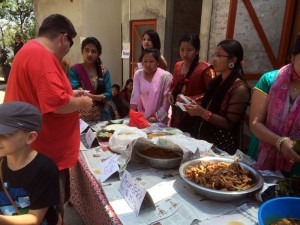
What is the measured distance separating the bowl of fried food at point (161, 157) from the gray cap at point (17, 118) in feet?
2.25

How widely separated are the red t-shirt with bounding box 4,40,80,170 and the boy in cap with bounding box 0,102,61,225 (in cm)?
31

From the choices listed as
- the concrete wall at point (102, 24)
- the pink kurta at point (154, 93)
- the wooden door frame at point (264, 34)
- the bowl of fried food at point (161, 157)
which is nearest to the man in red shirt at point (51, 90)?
the bowl of fried food at point (161, 157)

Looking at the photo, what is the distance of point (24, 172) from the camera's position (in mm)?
1130

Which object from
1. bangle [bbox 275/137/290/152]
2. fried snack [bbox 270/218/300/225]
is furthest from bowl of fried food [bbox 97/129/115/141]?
fried snack [bbox 270/218/300/225]

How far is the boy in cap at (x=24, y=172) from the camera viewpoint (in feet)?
3.53

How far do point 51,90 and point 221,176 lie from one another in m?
1.02

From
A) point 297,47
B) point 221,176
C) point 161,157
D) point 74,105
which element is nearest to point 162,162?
point 161,157

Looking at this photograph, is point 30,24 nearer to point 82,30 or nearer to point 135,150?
point 82,30

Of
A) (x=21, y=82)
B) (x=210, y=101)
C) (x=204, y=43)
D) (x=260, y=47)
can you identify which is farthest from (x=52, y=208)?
(x=204, y=43)

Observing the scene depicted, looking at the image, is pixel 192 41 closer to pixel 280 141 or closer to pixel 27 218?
pixel 280 141

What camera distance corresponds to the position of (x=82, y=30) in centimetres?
674

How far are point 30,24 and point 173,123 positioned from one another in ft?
49.8

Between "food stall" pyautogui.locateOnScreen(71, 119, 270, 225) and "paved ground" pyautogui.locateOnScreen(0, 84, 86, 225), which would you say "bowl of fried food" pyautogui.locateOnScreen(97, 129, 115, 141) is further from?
"paved ground" pyautogui.locateOnScreen(0, 84, 86, 225)

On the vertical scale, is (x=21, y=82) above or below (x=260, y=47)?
below
